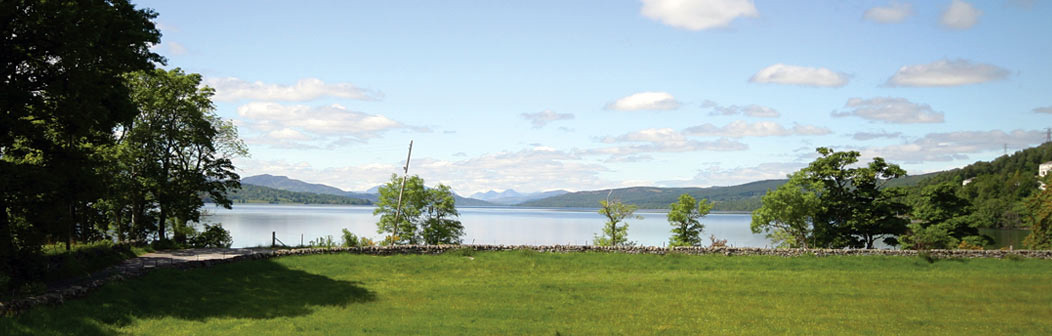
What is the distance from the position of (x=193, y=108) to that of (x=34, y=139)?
893 inches

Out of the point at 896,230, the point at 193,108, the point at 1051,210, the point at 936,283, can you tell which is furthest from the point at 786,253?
the point at 193,108

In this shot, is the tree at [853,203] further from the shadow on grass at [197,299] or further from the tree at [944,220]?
the shadow on grass at [197,299]

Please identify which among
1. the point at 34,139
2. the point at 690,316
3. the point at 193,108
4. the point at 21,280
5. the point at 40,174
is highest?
the point at 193,108

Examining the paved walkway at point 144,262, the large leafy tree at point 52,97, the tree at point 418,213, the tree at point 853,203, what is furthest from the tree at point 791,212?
the large leafy tree at point 52,97

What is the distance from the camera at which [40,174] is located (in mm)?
19703

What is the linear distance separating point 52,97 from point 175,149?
25.4 meters

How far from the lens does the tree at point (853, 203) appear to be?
5103cm

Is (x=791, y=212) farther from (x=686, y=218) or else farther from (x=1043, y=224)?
(x=1043, y=224)

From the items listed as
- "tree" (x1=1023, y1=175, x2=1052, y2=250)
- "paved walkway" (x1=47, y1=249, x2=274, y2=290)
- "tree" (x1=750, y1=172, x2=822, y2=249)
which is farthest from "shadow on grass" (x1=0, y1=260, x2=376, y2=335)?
"tree" (x1=1023, y1=175, x2=1052, y2=250)

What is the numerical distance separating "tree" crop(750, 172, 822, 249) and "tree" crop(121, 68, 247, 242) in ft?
145

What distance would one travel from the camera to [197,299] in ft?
74.6

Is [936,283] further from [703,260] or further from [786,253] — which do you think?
[703,260]

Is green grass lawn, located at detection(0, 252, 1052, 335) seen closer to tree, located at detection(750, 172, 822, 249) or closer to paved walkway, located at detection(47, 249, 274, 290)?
paved walkway, located at detection(47, 249, 274, 290)

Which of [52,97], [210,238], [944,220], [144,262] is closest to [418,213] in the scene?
[210,238]
